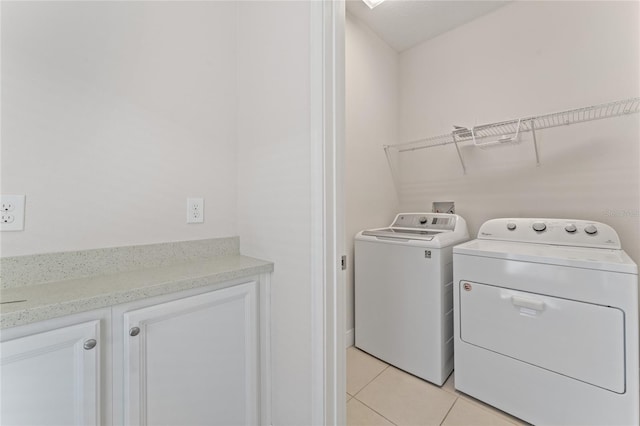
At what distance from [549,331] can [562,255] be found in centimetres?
36

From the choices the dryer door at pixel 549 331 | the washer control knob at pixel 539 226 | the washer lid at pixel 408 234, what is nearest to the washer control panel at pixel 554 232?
the washer control knob at pixel 539 226

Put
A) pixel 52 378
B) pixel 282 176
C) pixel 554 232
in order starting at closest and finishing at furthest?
1. pixel 52 378
2. pixel 282 176
3. pixel 554 232

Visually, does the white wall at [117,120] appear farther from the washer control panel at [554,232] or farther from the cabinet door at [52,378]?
the washer control panel at [554,232]

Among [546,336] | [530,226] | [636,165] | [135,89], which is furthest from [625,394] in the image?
[135,89]

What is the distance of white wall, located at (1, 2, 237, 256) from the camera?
34.9 inches

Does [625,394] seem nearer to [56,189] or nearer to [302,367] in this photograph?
[302,367]

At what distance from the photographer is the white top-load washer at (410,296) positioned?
5.23 feet

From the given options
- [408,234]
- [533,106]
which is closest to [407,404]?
[408,234]

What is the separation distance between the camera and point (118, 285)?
2.87ft

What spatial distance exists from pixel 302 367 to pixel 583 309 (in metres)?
1.24

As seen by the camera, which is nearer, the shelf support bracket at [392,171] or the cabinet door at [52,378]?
the cabinet door at [52,378]

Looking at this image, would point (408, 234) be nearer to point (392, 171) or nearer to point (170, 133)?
point (392, 171)

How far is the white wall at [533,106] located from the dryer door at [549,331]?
2.74 feet

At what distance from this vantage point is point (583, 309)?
1144 millimetres
